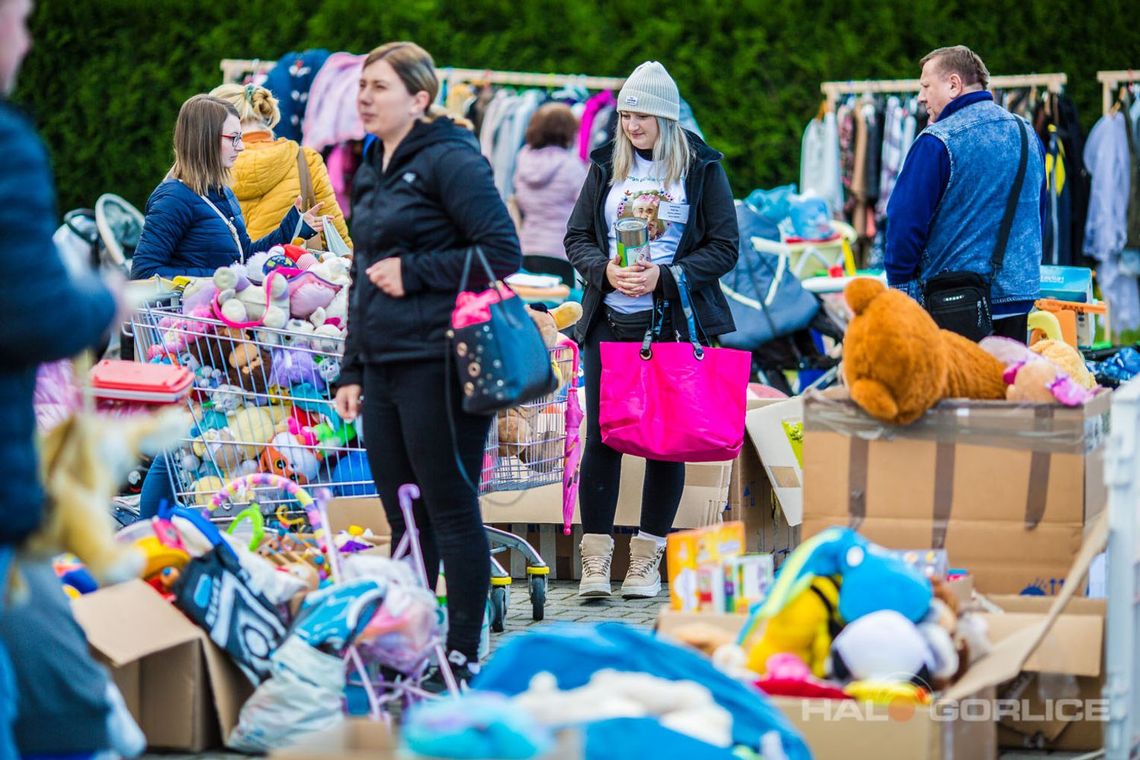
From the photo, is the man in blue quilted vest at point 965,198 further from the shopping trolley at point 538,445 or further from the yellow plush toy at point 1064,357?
the shopping trolley at point 538,445

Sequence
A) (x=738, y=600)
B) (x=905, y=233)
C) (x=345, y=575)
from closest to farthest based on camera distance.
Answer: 1. (x=738, y=600)
2. (x=345, y=575)
3. (x=905, y=233)

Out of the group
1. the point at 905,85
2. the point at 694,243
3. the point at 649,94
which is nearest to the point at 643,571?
the point at 694,243

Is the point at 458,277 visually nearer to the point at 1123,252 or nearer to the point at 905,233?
the point at 905,233

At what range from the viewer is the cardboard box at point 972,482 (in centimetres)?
427

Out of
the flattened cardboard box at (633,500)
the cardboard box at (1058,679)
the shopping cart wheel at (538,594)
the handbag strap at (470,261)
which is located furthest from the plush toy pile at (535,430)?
the cardboard box at (1058,679)

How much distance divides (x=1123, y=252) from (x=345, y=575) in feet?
31.5

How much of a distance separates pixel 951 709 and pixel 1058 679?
711 millimetres

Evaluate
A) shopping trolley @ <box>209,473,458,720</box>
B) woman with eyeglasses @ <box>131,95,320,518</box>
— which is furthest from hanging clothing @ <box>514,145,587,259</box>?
shopping trolley @ <box>209,473,458,720</box>

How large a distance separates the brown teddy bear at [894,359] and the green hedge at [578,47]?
9.45m

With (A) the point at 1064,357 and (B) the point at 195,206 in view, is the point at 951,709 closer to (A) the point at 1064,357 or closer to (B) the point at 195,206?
(A) the point at 1064,357

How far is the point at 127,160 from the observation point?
14750 millimetres

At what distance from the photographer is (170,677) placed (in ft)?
13.4

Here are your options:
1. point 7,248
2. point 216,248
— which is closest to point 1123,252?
point 216,248

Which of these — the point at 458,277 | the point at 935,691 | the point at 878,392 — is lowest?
the point at 935,691
